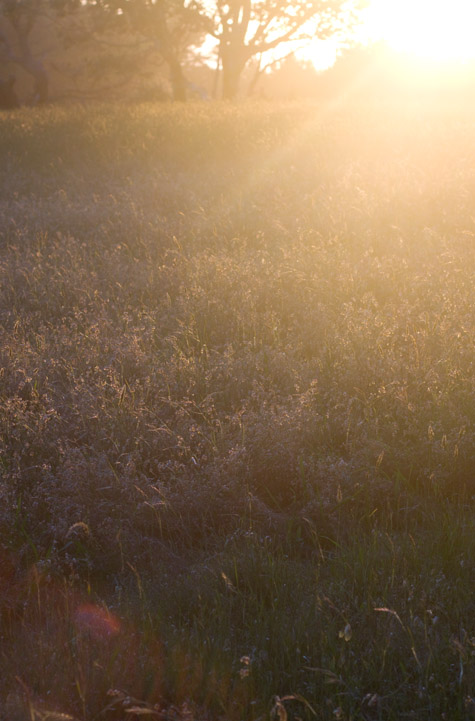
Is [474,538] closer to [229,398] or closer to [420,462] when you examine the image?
[420,462]

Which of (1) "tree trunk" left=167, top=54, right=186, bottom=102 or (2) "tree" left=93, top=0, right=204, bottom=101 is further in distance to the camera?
(1) "tree trunk" left=167, top=54, right=186, bottom=102

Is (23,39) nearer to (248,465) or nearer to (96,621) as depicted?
(248,465)

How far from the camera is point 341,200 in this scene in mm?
7539

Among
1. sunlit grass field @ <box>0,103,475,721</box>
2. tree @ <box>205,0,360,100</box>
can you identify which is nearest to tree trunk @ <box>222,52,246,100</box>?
tree @ <box>205,0,360,100</box>

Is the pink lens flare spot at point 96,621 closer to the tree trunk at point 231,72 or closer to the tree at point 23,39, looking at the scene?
the tree trunk at point 231,72

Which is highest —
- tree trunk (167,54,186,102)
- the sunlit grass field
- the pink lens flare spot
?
tree trunk (167,54,186,102)

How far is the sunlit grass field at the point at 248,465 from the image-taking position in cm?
203

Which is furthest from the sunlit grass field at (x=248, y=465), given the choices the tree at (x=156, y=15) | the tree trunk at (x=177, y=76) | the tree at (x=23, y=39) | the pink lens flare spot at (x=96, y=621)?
the tree at (x=23, y=39)

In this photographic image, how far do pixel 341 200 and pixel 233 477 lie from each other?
5.22m

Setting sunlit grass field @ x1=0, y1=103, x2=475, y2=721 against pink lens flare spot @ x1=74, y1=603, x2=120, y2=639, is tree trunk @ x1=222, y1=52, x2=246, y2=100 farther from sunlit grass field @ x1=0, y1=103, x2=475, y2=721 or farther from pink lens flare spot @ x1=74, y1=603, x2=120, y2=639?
pink lens flare spot @ x1=74, y1=603, x2=120, y2=639

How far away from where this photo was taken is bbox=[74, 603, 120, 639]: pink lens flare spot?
7.47 feet

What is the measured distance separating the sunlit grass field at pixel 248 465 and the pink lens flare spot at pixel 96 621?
0.01 m

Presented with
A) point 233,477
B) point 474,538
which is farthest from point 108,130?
point 474,538

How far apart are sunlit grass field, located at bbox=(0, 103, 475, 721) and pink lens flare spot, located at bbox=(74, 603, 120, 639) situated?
1 cm
